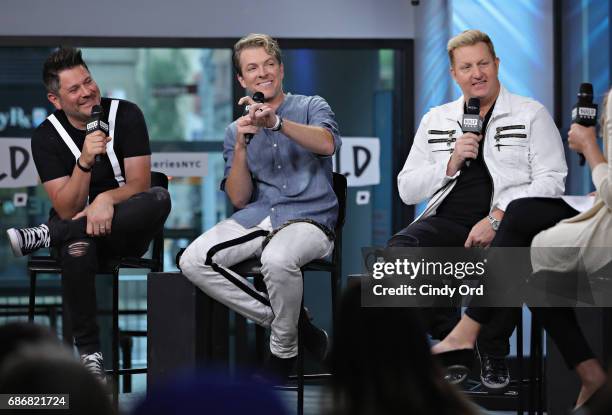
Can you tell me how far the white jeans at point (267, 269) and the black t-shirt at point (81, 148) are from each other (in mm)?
485

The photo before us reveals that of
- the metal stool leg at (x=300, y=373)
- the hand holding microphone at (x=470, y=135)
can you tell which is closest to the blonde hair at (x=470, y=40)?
the hand holding microphone at (x=470, y=135)

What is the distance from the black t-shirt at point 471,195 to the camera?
3.43 metres

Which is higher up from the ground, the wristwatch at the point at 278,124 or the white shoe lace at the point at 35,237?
the wristwatch at the point at 278,124

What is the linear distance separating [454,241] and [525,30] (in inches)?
107

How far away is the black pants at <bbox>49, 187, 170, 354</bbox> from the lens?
3.33m

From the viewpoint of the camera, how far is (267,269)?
3254 millimetres

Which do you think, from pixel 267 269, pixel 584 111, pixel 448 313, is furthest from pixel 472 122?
pixel 267 269

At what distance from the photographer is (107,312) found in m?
6.28

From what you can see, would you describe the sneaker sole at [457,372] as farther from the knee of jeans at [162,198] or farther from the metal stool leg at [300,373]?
the knee of jeans at [162,198]

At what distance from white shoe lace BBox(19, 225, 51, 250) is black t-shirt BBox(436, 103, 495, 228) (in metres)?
1.44

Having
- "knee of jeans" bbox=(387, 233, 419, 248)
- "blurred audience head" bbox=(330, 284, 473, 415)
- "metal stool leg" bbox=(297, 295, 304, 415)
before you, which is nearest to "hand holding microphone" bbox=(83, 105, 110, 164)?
"metal stool leg" bbox=(297, 295, 304, 415)

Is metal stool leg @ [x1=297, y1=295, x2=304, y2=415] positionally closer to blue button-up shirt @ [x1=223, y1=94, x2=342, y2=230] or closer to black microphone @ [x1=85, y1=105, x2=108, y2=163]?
blue button-up shirt @ [x1=223, y1=94, x2=342, y2=230]

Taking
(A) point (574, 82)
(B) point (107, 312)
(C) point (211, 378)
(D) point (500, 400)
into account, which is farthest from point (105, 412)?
(B) point (107, 312)

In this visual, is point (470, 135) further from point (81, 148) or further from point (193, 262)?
point (81, 148)
